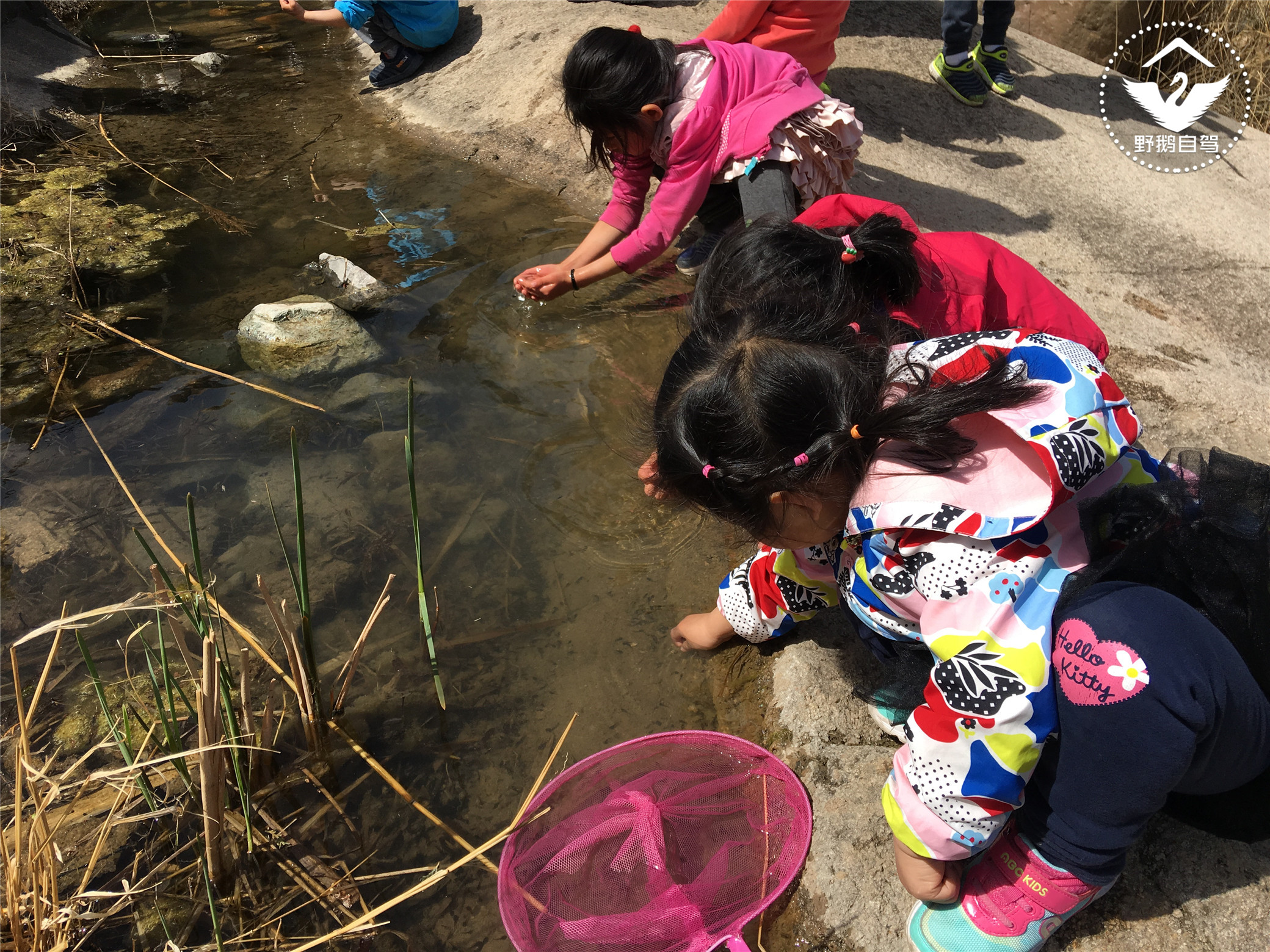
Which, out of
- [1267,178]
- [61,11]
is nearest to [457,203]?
[1267,178]

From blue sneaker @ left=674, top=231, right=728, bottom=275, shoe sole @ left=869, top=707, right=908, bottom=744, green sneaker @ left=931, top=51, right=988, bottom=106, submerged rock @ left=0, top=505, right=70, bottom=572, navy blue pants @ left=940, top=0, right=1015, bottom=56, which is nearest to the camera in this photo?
shoe sole @ left=869, top=707, right=908, bottom=744

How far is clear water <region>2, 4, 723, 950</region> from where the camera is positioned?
1.92 meters

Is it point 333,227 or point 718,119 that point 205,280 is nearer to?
point 333,227

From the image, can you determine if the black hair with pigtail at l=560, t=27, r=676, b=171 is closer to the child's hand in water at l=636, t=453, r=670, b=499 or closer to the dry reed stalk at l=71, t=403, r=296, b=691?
the child's hand in water at l=636, t=453, r=670, b=499

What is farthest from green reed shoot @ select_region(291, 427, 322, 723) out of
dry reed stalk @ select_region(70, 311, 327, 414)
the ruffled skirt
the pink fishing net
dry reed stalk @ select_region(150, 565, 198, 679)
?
the ruffled skirt

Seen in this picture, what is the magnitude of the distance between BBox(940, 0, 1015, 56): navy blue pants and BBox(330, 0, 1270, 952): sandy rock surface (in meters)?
0.25

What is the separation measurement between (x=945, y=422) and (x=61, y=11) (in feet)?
24.8

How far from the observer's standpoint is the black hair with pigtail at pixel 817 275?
1548 millimetres

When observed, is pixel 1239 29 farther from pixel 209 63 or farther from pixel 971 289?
pixel 209 63

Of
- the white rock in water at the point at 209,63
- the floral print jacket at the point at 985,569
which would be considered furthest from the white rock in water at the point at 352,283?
the white rock in water at the point at 209,63

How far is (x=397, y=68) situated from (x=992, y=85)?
343cm

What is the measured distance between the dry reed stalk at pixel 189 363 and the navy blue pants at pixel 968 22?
12.1ft

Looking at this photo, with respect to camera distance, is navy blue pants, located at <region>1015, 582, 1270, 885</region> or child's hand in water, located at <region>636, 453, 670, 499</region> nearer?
navy blue pants, located at <region>1015, 582, 1270, 885</region>

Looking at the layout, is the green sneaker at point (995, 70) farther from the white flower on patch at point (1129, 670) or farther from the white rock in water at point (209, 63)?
the white rock in water at point (209, 63)
